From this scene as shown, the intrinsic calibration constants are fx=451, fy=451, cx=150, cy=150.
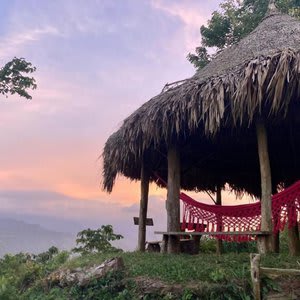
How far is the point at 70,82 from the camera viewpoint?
6969mm

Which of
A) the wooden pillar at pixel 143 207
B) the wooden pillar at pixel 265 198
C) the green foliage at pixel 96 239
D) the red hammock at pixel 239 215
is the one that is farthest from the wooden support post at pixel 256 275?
the green foliage at pixel 96 239

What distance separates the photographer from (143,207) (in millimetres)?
6652

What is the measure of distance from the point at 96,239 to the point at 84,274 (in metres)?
4.81

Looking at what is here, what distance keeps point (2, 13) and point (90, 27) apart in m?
1.34

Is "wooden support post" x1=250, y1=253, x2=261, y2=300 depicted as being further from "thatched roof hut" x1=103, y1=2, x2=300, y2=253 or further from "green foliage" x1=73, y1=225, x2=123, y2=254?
"green foliage" x1=73, y1=225, x2=123, y2=254

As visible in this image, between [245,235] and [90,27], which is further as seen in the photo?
[90,27]

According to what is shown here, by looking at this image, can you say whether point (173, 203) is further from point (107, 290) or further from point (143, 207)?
A: point (107, 290)

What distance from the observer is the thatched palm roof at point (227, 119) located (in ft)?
14.6

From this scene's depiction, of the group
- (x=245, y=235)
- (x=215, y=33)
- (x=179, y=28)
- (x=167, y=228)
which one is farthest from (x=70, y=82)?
(x=215, y=33)

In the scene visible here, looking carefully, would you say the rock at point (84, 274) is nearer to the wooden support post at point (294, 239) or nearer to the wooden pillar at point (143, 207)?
the wooden pillar at point (143, 207)

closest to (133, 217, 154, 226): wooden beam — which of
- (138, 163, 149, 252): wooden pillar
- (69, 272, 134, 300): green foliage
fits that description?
(138, 163, 149, 252): wooden pillar

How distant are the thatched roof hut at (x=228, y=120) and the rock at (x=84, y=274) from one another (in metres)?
1.55

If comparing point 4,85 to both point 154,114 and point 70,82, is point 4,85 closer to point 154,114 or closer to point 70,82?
point 70,82

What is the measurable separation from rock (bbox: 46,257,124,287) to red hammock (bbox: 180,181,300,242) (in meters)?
1.41
